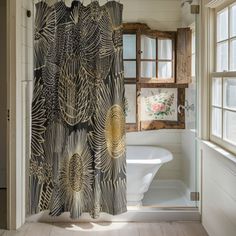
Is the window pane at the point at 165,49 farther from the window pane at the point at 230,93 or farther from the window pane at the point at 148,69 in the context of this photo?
the window pane at the point at 230,93

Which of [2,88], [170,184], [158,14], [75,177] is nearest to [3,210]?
[75,177]

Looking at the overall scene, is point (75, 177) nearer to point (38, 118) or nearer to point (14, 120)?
point (38, 118)

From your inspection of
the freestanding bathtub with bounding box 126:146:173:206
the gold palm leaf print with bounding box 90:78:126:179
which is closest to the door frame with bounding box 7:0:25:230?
the gold palm leaf print with bounding box 90:78:126:179

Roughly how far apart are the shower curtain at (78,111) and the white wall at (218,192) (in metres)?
0.74

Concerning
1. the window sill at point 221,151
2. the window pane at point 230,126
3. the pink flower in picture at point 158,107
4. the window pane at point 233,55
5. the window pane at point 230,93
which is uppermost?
the window pane at point 233,55

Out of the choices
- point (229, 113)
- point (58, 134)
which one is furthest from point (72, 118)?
point (229, 113)

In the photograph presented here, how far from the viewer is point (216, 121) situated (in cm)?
333

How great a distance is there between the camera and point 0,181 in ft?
15.8

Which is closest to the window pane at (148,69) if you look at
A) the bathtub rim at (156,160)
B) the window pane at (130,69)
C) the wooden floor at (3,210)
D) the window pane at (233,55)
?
the window pane at (130,69)

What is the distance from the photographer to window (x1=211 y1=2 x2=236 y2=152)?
9.40 feet

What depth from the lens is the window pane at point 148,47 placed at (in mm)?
4176

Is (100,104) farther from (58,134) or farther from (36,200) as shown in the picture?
(36,200)

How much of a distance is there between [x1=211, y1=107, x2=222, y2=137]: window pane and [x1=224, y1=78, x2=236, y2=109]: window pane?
0.21m

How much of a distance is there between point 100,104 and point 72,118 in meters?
0.28
